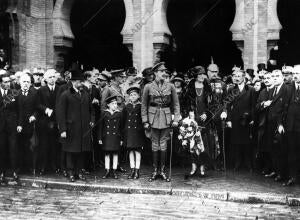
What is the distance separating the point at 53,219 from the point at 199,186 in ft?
9.64

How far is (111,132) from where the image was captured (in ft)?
31.9

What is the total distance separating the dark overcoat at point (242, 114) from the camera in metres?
10.2

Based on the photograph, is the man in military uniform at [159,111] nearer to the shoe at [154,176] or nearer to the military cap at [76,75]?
the shoe at [154,176]

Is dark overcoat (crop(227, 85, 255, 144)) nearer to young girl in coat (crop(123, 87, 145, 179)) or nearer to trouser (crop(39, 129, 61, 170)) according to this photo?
young girl in coat (crop(123, 87, 145, 179))

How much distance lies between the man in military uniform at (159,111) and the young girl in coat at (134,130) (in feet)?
1.26

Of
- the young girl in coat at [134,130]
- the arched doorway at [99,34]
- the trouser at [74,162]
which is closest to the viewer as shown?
the trouser at [74,162]

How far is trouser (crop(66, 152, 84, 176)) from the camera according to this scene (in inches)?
374

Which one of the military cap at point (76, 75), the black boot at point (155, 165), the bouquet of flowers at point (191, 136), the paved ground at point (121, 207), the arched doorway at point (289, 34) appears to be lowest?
the paved ground at point (121, 207)

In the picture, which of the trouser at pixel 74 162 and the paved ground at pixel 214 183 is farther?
the trouser at pixel 74 162

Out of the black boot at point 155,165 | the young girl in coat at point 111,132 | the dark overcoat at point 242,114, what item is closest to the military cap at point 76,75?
the young girl in coat at point 111,132

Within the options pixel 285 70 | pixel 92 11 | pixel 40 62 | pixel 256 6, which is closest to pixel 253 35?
pixel 256 6

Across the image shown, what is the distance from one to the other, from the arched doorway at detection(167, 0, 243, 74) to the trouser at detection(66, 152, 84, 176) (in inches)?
393

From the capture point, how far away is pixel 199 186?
29.1ft

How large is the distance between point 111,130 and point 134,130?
1.43 ft
